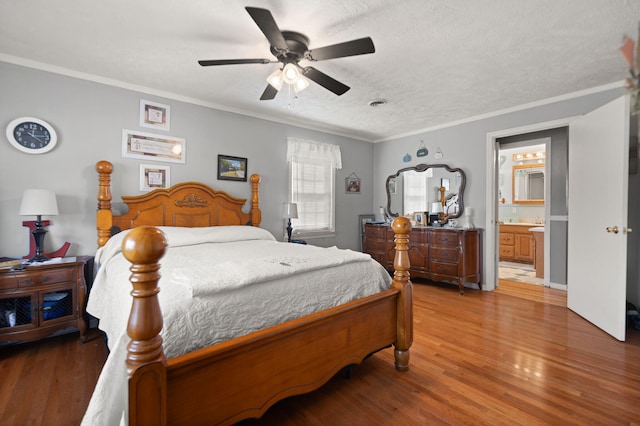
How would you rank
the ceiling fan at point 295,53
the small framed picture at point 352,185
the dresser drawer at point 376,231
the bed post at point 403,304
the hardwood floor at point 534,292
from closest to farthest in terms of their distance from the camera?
the ceiling fan at point 295,53 → the bed post at point 403,304 → the hardwood floor at point 534,292 → the dresser drawer at point 376,231 → the small framed picture at point 352,185

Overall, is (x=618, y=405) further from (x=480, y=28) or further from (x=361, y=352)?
(x=480, y=28)

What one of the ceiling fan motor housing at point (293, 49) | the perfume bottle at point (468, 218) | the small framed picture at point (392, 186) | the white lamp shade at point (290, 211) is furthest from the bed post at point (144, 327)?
the small framed picture at point (392, 186)

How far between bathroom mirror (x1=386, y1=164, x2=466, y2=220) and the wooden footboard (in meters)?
2.63

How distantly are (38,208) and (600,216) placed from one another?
4.71m

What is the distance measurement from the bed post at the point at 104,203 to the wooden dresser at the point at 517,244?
20.8 feet

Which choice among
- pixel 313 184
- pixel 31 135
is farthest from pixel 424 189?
pixel 31 135

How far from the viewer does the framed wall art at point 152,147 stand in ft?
9.80

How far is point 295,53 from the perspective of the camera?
2068 millimetres

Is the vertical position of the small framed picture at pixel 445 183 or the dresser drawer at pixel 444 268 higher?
the small framed picture at pixel 445 183

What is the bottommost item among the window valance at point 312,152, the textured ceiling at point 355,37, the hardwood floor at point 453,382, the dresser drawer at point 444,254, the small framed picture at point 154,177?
the hardwood floor at point 453,382

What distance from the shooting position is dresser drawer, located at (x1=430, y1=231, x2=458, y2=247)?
12.4 ft

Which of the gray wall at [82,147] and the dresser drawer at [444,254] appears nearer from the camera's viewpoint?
the gray wall at [82,147]

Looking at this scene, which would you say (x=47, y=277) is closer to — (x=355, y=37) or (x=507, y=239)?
(x=355, y=37)

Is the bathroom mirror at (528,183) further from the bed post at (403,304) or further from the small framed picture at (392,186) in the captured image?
the bed post at (403,304)
